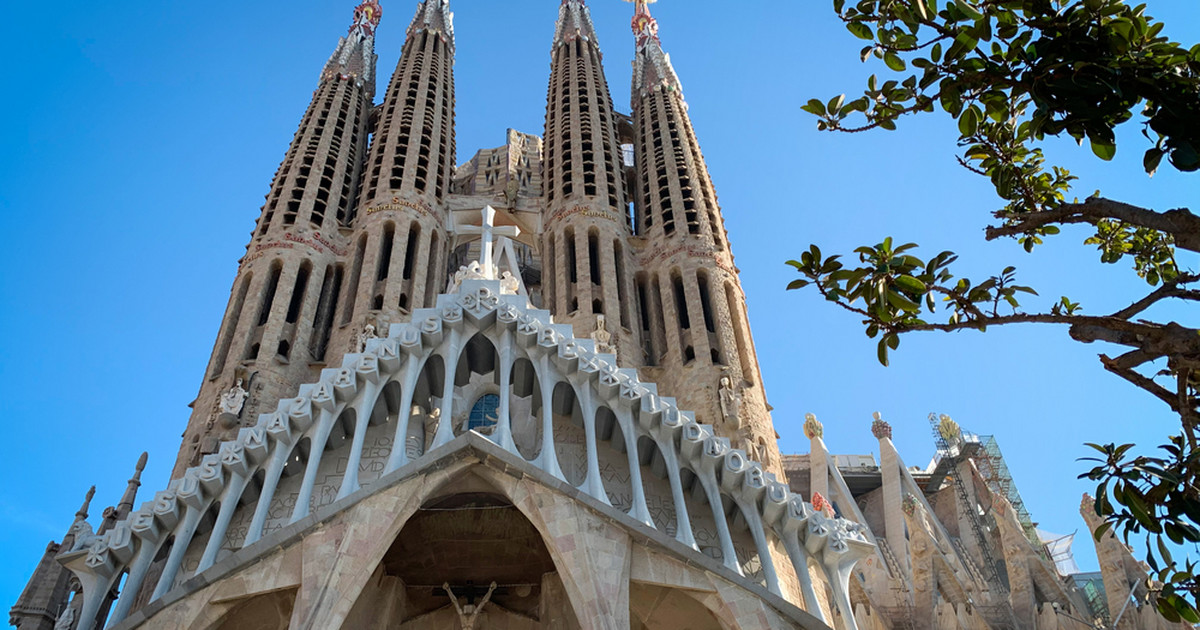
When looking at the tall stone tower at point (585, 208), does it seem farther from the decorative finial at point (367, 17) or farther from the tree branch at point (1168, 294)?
the tree branch at point (1168, 294)

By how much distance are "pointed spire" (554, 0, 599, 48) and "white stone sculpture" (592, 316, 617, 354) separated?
16.1m

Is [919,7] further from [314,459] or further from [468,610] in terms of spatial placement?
[468,610]

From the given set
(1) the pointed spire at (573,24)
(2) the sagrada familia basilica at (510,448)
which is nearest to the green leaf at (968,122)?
(2) the sagrada familia basilica at (510,448)

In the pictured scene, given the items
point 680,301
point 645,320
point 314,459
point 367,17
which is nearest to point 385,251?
point 645,320

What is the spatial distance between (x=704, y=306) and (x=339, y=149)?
485 inches

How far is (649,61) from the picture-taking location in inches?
1406

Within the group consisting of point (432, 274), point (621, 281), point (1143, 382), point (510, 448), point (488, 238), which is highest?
point (432, 274)

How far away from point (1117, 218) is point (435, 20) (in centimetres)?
3418

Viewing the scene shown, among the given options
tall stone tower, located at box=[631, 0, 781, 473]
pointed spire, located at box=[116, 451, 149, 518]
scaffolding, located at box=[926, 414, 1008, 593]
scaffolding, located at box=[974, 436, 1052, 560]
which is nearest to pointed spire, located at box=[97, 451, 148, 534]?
pointed spire, located at box=[116, 451, 149, 518]

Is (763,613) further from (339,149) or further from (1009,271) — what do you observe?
(339,149)

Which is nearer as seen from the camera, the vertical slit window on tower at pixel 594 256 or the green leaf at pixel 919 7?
the green leaf at pixel 919 7

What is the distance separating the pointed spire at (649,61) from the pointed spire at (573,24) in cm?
189

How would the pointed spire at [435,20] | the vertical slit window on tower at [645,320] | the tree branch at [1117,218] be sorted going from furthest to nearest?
1. the pointed spire at [435,20]
2. the vertical slit window on tower at [645,320]
3. the tree branch at [1117,218]

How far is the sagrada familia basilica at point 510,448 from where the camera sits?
14430 millimetres
